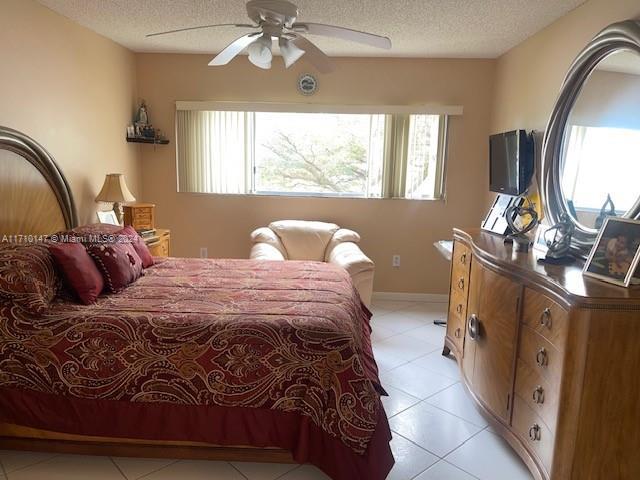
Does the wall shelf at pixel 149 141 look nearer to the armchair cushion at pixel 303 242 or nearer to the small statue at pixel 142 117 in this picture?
the small statue at pixel 142 117

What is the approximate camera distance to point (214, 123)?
467cm

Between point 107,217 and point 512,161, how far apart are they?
11.1ft

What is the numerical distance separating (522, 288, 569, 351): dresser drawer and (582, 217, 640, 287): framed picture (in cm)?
23

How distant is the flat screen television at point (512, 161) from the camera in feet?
10.9

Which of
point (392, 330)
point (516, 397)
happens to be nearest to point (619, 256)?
point (516, 397)

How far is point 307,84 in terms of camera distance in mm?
4555

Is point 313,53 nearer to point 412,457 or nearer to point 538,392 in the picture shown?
point 538,392

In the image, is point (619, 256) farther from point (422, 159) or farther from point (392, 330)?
point (422, 159)

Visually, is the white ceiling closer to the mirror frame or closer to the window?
the mirror frame

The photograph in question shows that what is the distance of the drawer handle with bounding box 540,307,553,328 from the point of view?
1.94 metres

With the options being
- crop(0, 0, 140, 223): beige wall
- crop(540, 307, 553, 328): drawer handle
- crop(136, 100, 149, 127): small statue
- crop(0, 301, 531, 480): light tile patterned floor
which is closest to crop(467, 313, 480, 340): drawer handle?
crop(0, 301, 531, 480): light tile patterned floor

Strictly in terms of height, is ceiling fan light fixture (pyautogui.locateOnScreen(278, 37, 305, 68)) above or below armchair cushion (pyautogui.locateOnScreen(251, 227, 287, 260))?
above

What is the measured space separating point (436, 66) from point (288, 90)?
149 centimetres

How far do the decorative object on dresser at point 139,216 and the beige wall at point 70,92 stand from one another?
28 centimetres
